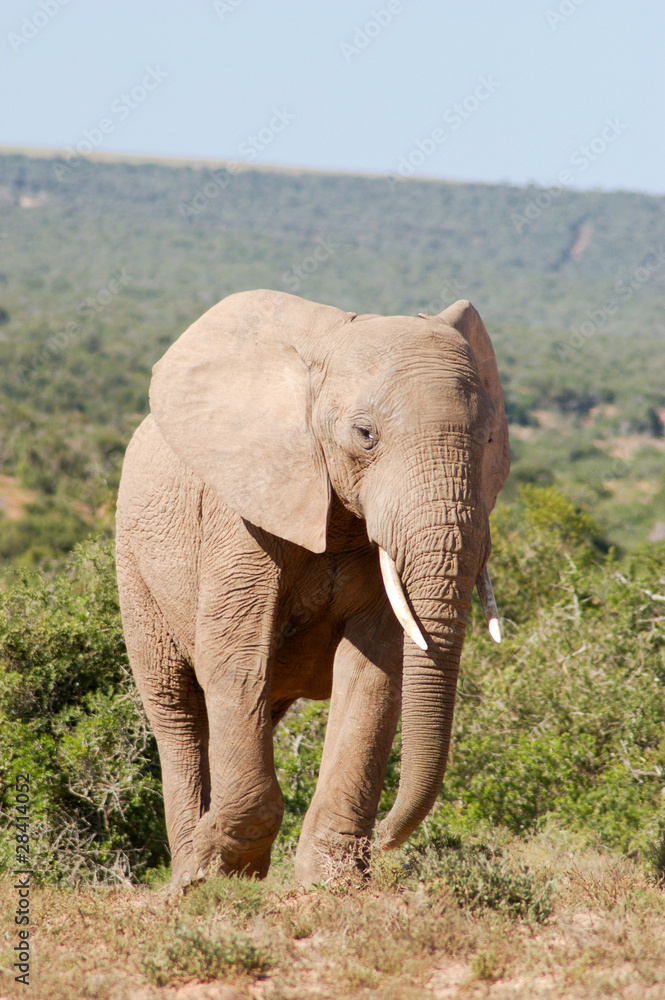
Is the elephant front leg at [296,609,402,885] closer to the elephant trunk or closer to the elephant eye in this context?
the elephant trunk

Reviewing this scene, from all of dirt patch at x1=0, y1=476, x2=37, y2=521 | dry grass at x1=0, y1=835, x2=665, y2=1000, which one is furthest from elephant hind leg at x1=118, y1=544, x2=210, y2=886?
dirt patch at x1=0, y1=476, x2=37, y2=521

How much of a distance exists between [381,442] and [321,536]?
47cm

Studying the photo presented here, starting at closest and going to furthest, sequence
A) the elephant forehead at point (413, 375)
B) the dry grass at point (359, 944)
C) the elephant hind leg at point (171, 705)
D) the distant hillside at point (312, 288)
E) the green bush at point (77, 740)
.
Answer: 1. the dry grass at point (359, 944)
2. the elephant forehead at point (413, 375)
3. the elephant hind leg at point (171, 705)
4. the green bush at point (77, 740)
5. the distant hillside at point (312, 288)

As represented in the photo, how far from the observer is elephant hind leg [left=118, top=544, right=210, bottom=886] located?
5.74 metres

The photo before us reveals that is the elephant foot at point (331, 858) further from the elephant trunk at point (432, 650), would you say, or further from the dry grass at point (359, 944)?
the elephant trunk at point (432, 650)

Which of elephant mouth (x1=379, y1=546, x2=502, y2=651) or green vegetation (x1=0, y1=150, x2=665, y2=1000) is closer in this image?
green vegetation (x1=0, y1=150, x2=665, y2=1000)

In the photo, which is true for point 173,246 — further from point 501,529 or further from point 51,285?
point 501,529

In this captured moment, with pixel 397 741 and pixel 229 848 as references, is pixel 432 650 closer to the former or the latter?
pixel 229 848

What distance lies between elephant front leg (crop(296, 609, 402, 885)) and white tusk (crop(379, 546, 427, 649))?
2.36 feet

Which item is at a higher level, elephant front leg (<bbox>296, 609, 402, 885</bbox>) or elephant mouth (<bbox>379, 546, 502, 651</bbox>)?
elephant mouth (<bbox>379, 546, 502, 651</bbox>)

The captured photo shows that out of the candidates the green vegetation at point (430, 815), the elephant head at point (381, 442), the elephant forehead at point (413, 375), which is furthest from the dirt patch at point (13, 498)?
the elephant forehead at point (413, 375)

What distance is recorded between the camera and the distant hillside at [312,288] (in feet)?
99.9

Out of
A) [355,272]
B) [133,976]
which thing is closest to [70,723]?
[133,976]

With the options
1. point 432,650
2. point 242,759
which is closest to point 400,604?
point 432,650
